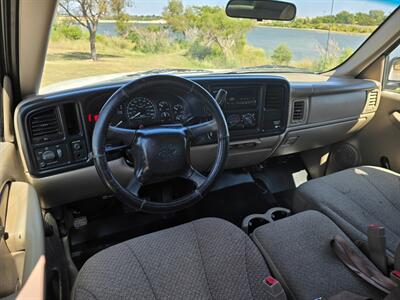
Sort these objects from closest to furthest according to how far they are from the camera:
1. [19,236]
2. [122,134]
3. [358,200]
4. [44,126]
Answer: [19,236], [122,134], [44,126], [358,200]

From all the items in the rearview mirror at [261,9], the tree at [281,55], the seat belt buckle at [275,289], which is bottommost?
the seat belt buckle at [275,289]

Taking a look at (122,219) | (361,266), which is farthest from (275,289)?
(122,219)

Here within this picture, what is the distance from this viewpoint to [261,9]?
189cm

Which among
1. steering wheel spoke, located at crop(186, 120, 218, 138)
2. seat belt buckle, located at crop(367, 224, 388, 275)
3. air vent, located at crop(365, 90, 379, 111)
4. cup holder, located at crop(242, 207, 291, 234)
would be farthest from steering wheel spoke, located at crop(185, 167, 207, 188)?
air vent, located at crop(365, 90, 379, 111)

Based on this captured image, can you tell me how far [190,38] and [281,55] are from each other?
740 millimetres

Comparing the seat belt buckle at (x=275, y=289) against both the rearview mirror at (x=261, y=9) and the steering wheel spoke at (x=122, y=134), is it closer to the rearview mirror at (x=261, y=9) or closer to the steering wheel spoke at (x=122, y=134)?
the steering wheel spoke at (x=122, y=134)

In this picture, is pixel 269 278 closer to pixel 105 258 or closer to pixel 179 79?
pixel 105 258

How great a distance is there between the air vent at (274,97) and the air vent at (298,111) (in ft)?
0.57

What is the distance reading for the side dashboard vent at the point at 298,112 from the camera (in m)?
2.32

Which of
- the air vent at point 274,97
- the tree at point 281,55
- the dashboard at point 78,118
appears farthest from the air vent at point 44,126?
the tree at point 281,55

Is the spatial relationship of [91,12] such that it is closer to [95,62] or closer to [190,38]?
[95,62]

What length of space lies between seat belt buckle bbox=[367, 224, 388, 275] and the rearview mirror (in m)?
1.22

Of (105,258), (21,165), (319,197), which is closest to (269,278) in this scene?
(105,258)

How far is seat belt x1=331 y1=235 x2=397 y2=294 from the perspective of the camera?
47.6 inches
